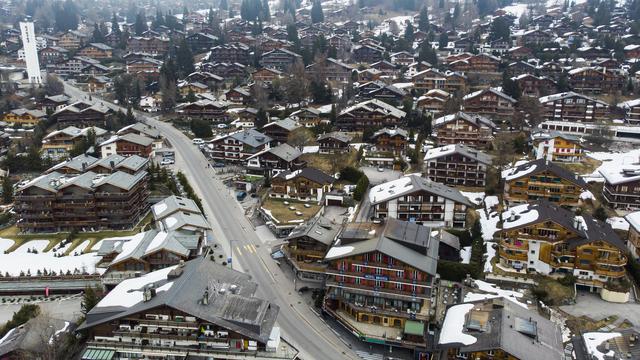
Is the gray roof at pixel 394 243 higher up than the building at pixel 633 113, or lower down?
lower down

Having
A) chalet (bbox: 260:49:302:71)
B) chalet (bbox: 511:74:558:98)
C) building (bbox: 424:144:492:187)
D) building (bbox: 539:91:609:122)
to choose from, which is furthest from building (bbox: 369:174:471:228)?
chalet (bbox: 260:49:302:71)

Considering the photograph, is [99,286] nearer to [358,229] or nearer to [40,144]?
[358,229]

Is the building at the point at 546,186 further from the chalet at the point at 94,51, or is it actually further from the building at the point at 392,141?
the chalet at the point at 94,51

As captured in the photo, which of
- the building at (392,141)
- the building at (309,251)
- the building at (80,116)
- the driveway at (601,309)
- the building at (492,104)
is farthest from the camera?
the building at (80,116)

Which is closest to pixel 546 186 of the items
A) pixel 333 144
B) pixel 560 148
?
pixel 560 148

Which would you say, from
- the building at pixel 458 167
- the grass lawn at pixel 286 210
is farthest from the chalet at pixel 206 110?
the building at pixel 458 167

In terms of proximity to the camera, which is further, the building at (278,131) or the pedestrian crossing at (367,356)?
the building at (278,131)
